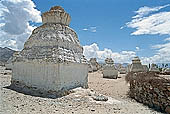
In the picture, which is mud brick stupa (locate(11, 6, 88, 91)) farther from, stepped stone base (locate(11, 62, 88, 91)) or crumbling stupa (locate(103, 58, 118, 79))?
crumbling stupa (locate(103, 58, 118, 79))

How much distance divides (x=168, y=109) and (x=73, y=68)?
212 inches

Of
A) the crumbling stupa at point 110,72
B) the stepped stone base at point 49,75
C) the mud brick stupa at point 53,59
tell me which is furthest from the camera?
the crumbling stupa at point 110,72

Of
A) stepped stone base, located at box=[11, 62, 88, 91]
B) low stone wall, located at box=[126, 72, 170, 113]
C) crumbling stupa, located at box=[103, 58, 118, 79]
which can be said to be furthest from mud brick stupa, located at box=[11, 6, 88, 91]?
crumbling stupa, located at box=[103, 58, 118, 79]

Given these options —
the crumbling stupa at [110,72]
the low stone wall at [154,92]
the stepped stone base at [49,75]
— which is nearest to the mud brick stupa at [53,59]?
the stepped stone base at [49,75]

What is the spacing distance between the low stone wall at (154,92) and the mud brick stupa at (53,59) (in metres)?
3.59

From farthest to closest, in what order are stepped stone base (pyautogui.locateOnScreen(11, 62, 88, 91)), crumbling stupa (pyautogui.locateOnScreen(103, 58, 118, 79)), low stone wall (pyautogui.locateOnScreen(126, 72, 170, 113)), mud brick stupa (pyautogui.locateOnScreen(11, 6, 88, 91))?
crumbling stupa (pyautogui.locateOnScreen(103, 58, 118, 79))
mud brick stupa (pyautogui.locateOnScreen(11, 6, 88, 91))
stepped stone base (pyautogui.locateOnScreen(11, 62, 88, 91))
low stone wall (pyautogui.locateOnScreen(126, 72, 170, 113))

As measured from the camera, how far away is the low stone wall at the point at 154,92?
279 inches

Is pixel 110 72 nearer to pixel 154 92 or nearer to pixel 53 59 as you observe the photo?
pixel 154 92

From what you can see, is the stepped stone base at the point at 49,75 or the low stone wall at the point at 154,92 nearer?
the low stone wall at the point at 154,92

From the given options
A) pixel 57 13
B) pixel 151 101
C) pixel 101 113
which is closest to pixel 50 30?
pixel 57 13

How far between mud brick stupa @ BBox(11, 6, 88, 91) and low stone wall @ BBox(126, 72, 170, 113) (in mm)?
3591

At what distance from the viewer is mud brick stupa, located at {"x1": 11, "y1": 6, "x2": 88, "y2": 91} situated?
856 centimetres

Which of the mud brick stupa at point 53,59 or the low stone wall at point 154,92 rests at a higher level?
the mud brick stupa at point 53,59

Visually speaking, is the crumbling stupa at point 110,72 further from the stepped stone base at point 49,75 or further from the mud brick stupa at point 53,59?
the stepped stone base at point 49,75
